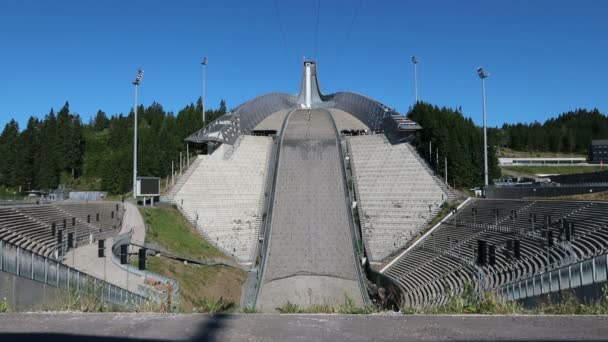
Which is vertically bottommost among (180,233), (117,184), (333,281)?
(333,281)

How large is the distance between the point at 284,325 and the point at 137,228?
92.6ft

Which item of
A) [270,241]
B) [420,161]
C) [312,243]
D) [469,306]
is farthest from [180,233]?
[469,306]

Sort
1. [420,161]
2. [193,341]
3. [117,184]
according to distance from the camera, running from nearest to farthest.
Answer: [193,341] < [420,161] < [117,184]

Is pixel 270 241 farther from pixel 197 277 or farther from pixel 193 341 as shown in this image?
pixel 193 341

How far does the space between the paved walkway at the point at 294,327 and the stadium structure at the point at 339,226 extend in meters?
5.30

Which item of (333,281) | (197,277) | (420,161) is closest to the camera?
(197,277)

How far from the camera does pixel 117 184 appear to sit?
188 ft

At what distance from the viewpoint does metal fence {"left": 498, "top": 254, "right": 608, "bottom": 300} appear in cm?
1082

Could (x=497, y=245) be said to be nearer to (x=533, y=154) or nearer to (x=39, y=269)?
(x=39, y=269)

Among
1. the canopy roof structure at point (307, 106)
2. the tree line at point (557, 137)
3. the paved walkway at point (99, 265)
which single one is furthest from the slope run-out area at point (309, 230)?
the tree line at point (557, 137)

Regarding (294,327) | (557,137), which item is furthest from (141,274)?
(557,137)

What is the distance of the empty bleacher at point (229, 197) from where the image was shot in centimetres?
3847

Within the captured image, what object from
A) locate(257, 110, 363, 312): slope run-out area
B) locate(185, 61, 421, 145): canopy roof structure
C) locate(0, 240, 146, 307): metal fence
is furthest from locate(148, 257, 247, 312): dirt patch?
locate(185, 61, 421, 145): canopy roof structure

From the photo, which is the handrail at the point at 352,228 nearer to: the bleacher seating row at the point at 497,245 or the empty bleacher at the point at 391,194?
the empty bleacher at the point at 391,194
